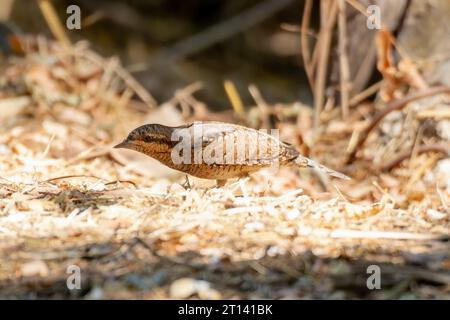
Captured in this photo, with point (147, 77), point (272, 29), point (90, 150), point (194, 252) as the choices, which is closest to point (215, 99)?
point (147, 77)

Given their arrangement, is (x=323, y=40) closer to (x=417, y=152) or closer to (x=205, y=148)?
(x=417, y=152)

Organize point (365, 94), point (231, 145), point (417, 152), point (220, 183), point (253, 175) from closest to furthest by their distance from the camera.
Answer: point (231, 145) < point (220, 183) < point (253, 175) < point (417, 152) < point (365, 94)

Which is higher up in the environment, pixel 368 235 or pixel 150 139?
pixel 150 139

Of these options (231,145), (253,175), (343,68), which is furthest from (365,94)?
(231,145)

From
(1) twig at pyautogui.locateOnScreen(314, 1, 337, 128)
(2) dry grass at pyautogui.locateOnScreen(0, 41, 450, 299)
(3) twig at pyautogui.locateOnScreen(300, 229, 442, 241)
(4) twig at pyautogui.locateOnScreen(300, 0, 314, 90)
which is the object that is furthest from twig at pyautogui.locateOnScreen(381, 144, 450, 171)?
(3) twig at pyautogui.locateOnScreen(300, 229, 442, 241)

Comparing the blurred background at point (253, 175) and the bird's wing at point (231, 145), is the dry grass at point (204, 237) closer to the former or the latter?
the blurred background at point (253, 175)
